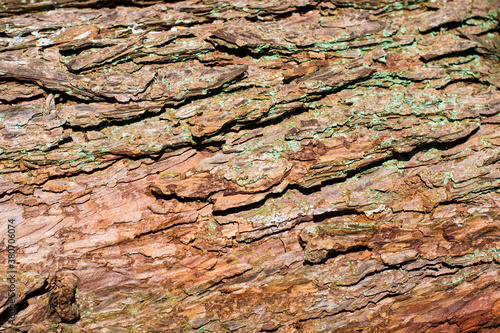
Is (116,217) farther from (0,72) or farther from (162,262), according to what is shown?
(0,72)

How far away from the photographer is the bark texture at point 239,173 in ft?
17.5

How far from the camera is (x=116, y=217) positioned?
Result: 5520mm

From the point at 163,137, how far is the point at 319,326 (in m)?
3.84

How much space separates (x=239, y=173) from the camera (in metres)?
5.46

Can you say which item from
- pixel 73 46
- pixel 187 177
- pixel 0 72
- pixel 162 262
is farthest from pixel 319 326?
pixel 0 72

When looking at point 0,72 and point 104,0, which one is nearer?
point 0,72

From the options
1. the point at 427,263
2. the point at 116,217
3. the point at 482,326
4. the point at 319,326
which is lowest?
the point at 482,326

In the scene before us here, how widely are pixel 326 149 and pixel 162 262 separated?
123 inches

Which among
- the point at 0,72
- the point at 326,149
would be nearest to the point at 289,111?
the point at 326,149

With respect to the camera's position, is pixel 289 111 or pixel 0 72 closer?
pixel 0 72

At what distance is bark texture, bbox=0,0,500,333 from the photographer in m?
5.33

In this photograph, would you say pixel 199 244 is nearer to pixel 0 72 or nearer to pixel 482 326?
pixel 0 72

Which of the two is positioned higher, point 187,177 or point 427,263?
point 187,177

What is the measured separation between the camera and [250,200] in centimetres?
541
